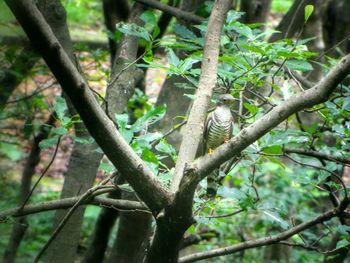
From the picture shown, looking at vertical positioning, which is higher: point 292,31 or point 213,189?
point 292,31

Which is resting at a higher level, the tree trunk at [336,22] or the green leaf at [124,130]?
the tree trunk at [336,22]

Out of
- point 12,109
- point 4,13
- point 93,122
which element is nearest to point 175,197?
point 93,122

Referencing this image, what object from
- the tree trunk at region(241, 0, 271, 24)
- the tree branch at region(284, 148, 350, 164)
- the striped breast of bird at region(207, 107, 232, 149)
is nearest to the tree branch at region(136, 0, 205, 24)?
the tree trunk at region(241, 0, 271, 24)

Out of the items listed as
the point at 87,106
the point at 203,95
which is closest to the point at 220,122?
the point at 203,95

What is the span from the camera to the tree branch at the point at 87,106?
1602 millimetres

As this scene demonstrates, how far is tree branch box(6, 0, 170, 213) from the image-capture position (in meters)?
1.60

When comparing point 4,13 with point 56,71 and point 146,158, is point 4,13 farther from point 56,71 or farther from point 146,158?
point 146,158

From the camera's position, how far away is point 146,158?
2.08 meters

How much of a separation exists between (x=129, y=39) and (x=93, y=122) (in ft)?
5.74

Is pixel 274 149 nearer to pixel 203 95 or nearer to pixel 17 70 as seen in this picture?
pixel 203 95

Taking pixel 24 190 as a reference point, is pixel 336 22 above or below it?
above

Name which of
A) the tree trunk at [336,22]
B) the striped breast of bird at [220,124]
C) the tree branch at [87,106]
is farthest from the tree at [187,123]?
the tree trunk at [336,22]

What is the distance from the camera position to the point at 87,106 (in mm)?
1757

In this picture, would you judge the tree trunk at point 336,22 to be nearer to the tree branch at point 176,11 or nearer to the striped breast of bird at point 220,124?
the tree branch at point 176,11
